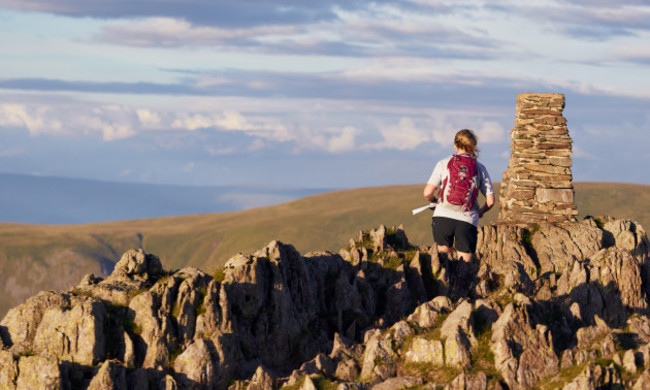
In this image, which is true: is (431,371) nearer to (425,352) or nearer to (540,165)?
(425,352)

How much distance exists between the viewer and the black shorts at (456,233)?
28.8m

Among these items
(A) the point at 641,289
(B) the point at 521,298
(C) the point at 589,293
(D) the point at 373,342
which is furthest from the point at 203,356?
(A) the point at 641,289

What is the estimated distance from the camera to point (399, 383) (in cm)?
2272

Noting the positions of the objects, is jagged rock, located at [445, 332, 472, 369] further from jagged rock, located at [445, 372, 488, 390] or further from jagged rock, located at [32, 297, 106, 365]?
jagged rock, located at [32, 297, 106, 365]

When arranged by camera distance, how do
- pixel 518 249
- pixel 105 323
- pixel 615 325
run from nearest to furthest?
pixel 105 323, pixel 615 325, pixel 518 249

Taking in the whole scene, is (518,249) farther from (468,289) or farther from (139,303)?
(139,303)

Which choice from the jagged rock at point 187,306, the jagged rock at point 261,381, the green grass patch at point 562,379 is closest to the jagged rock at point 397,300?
the jagged rock at point 187,306

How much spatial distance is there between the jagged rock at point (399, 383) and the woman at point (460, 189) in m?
6.73

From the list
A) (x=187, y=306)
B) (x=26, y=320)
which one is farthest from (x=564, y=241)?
(x=26, y=320)

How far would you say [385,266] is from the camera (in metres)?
33.8

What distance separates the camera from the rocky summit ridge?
22.9m

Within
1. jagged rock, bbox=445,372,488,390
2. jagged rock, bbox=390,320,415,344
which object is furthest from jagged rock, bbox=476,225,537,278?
jagged rock, bbox=445,372,488,390

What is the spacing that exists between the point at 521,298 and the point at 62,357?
13849 millimetres

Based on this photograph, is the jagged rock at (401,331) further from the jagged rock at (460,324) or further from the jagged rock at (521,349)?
the jagged rock at (521,349)
